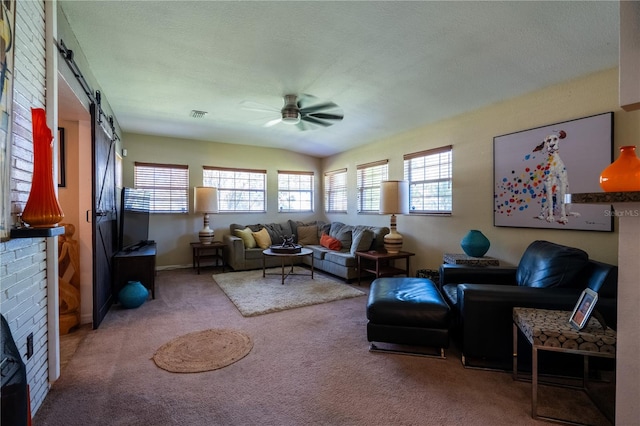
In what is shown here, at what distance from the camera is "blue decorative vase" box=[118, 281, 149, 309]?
11.4ft

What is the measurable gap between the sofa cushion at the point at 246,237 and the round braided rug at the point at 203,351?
111 inches

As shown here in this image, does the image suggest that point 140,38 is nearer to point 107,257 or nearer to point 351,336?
point 107,257

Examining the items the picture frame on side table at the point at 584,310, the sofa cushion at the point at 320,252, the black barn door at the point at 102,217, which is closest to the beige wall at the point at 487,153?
the sofa cushion at the point at 320,252

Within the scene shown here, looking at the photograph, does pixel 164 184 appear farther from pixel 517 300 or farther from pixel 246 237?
pixel 517 300

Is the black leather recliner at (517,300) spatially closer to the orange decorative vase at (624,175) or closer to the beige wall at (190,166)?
the orange decorative vase at (624,175)

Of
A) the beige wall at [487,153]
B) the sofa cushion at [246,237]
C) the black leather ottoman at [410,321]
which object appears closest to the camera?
the black leather ottoman at [410,321]

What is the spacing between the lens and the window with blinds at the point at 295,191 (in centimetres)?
684

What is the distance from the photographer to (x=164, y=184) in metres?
5.73

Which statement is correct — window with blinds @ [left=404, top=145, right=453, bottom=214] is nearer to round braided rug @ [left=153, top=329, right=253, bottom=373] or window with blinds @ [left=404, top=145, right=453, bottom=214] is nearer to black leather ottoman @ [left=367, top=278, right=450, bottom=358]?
black leather ottoman @ [left=367, top=278, right=450, bottom=358]

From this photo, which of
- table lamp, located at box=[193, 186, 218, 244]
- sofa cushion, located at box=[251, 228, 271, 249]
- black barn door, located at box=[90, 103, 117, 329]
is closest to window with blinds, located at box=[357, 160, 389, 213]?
sofa cushion, located at box=[251, 228, 271, 249]

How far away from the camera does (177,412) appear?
175 cm

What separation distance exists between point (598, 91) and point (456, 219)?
1917 mm

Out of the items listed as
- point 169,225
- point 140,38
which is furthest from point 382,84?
point 169,225

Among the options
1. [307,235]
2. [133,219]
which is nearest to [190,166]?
[133,219]
